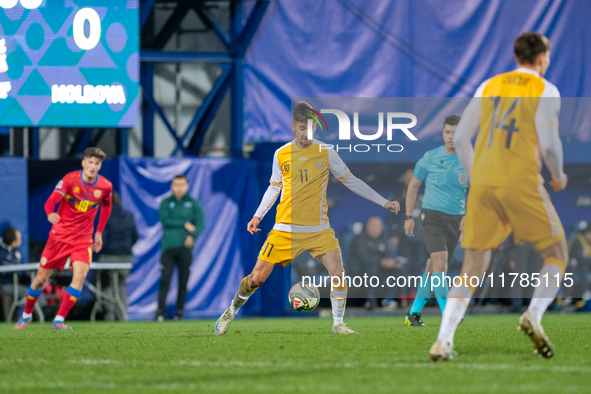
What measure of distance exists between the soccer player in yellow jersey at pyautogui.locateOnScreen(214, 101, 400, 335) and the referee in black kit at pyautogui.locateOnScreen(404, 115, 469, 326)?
2.00 m

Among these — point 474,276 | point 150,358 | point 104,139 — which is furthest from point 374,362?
point 104,139

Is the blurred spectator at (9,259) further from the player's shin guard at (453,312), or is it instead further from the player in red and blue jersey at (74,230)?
the player's shin guard at (453,312)

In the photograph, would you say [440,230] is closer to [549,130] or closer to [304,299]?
[304,299]

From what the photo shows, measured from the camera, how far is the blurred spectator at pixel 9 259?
46.4 ft

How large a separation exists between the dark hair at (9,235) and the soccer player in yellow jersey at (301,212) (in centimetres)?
723

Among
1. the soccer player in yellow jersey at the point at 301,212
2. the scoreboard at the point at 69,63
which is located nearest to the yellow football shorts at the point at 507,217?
the soccer player in yellow jersey at the point at 301,212

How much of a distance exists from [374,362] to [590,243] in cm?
1021

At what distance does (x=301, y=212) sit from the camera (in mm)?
8070

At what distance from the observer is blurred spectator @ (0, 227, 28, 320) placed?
46.4ft

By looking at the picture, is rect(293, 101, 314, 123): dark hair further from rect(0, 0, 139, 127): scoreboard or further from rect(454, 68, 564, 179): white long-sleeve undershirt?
rect(0, 0, 139, 127): scoreboard

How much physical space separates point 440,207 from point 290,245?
2889 mm

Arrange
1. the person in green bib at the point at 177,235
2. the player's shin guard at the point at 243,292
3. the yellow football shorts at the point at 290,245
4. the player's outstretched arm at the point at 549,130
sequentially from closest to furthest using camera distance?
the player's outstretched arm at the point at 549,130 < the yellow football shorts at the point at 290,245 < the player's shin guard at the point at 243,292 < the person in green bib at the point at 177,235

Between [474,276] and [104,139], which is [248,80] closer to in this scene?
[104,139]

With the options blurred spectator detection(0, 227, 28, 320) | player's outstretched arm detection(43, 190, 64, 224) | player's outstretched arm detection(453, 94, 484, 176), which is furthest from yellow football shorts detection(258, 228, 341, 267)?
blurred spectator detection(0, 227, 28, 320)
